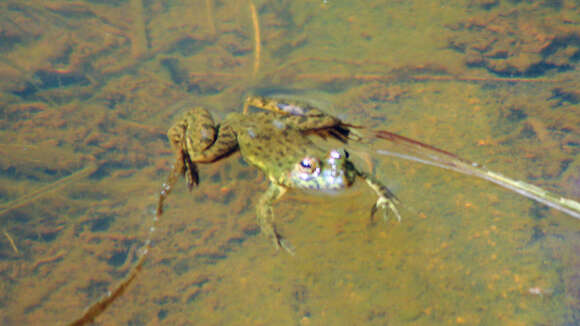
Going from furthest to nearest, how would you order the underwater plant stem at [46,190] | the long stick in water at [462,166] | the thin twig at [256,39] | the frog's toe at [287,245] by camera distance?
the thin twig at [256,39] → the underwater plant stem at [46,190] → the frog's toe at [287,245] → the long stick in water at [462,166]

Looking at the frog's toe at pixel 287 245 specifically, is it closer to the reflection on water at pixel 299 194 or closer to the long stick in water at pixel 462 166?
the reflection on water at pixel 299 194

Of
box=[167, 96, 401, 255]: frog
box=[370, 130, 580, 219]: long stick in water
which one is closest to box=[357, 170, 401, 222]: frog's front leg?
box=[167, 96, 401, 255]: frog

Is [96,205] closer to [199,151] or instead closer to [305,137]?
[199,151]

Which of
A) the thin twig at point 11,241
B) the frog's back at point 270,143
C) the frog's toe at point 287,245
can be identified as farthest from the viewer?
the frog's back at point 270,143

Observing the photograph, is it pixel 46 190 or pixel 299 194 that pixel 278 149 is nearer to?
pixel 299 194

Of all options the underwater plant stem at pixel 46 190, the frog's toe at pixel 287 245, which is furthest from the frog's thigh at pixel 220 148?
the underwater plant stem at pixel 46 190

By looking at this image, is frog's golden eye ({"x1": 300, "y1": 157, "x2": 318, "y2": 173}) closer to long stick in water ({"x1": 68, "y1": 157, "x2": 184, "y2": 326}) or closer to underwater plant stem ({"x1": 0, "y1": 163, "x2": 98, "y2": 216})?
long stick in water ({"x1": 68, "y1": 157, "x2": 184, "y2": 326})

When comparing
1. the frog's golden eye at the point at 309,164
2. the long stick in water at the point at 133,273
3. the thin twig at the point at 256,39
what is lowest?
the long stick in water at the point at 133,273
